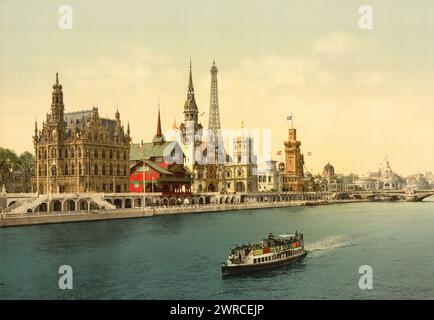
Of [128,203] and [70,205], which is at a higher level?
[70,205]

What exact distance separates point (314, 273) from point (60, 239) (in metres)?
35.3

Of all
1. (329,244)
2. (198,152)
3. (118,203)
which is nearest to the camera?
(329,244)

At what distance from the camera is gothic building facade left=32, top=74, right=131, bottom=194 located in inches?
4722

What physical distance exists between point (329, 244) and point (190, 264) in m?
24.5

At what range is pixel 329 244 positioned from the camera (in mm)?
71500

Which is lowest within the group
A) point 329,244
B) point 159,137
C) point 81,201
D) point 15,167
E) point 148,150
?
point 329,244

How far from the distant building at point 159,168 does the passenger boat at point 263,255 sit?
7821 cm

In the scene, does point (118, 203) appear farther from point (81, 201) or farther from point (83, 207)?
point (81, 201)

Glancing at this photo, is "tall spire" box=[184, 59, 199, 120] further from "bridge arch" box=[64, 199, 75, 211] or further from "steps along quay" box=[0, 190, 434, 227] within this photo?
"bridge arch" box=[64, 199, 75, 211]

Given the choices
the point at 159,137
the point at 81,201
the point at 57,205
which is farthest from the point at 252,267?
the point at 159,137

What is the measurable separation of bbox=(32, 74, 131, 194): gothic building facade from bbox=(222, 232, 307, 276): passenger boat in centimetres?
6946

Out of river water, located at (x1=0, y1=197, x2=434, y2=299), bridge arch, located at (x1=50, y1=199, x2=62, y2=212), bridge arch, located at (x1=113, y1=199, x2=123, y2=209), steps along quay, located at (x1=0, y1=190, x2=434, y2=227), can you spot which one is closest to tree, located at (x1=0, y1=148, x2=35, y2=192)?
bridge arch, located at (x1=113, y1=199, x2=123, y2=209)
